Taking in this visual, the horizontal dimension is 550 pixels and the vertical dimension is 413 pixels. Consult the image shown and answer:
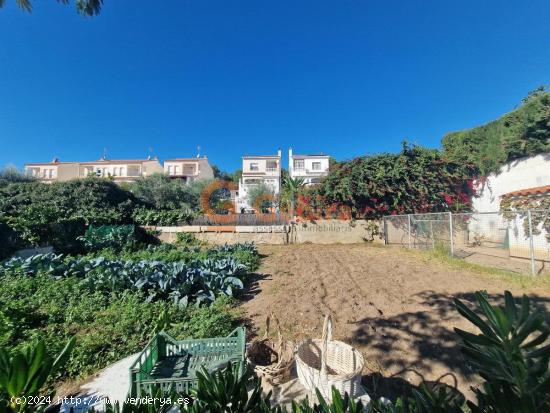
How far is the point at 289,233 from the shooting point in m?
12.8

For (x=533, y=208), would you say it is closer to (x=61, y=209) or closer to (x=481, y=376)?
(x=481, y=376)

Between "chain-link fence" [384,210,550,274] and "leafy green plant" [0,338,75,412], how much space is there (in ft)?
28.6

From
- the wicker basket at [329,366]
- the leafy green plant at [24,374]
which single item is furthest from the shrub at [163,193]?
the leafy green plant at [24,374]

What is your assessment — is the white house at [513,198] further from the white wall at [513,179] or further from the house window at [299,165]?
the house window at [299,165]

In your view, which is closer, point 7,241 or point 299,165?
point 7,241

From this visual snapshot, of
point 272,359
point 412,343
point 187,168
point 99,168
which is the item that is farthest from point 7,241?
point 99,168

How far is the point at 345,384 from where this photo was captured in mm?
1909

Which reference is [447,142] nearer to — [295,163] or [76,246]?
[76,246]

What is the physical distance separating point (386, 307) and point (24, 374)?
459 cm

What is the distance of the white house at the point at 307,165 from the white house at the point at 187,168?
49.9 feet

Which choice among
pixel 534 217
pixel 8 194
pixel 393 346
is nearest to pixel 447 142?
pixel 534 217

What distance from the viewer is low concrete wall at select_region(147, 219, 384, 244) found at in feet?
40.1

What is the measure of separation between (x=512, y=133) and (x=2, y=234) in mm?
19480

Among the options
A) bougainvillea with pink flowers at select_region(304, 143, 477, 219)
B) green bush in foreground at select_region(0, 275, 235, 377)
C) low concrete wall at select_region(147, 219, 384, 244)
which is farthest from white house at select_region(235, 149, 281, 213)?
green bush in foreground at select_region(0, 275, 235, 377)
